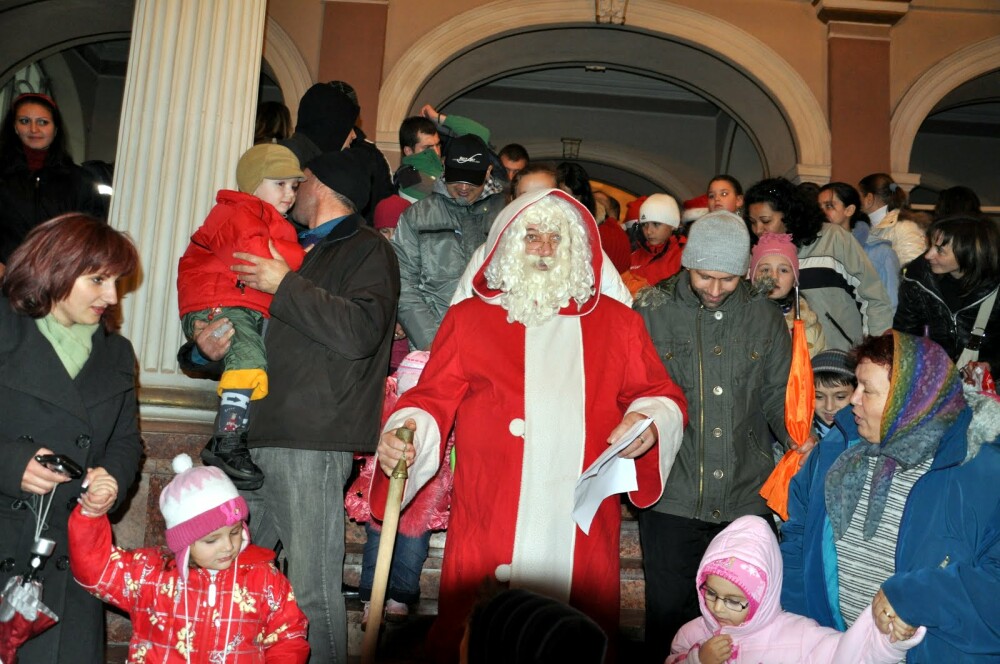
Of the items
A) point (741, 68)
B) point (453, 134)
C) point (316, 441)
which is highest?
point (741, 68)

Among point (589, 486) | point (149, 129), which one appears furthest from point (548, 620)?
point (149, 129)

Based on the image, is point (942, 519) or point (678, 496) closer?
point (942, 519)

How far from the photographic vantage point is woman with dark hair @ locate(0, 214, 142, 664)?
3266 millimetres

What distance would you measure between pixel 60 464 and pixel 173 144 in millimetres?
2250

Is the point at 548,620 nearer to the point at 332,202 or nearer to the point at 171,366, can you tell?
the point at 332,202

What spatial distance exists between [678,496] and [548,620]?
8.53ft

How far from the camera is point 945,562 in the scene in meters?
3.07

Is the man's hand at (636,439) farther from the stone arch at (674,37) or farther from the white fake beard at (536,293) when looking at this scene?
the stone arch at (674,37)

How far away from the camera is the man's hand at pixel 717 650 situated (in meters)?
3.34

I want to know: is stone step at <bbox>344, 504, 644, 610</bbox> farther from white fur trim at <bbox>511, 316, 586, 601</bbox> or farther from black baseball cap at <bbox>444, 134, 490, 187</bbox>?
black baseball cap at <bbox>444, 134, 490, 187</bbox>

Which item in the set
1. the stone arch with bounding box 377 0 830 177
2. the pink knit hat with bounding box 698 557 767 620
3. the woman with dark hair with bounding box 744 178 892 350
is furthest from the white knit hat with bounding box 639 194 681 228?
the stone arch with bounding box 377 0 830 177

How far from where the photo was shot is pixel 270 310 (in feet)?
12.3

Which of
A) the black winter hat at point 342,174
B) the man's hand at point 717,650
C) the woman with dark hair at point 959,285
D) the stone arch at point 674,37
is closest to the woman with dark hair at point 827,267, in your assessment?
the woman with dark hair at point 959,285

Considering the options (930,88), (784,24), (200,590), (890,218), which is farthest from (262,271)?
(930,88)
